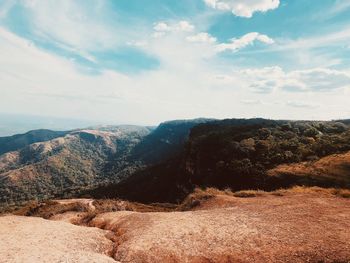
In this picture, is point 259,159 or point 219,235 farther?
point 259,159

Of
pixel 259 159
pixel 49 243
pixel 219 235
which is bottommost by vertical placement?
pixel 259 159

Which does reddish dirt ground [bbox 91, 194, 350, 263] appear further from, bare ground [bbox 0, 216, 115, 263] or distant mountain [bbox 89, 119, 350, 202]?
distant mountain [bbox 89, 119, 350, 202]

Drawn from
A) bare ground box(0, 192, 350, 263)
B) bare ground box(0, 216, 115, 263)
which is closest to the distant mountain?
bare ground box(0, 192, 350, 263)

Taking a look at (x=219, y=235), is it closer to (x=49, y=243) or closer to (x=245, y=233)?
(x=245, y=233)

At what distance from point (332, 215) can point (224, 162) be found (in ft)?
244

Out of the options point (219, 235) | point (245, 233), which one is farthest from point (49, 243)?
point (245, 233)

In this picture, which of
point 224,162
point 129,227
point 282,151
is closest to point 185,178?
point 224,162

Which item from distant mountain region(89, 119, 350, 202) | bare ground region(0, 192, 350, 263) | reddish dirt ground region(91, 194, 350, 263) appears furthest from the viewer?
distant mountain region(89, 119, 350, 202)

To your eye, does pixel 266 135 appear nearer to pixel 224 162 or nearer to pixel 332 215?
pixel 224 162

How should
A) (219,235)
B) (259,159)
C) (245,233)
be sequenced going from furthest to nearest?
(259,159) → (219,235) → (245,233)

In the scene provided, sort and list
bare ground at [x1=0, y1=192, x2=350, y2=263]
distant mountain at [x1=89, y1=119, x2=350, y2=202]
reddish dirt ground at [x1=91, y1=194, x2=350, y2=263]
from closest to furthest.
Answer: reddish dirt ground at [x1=91, y1=194, x2=350, y2=263] < bare ground at [x1=0, y1=192, x2=350, y2=263] < distant mountain at [x1=89, y1=119, x2=350, y2=202]

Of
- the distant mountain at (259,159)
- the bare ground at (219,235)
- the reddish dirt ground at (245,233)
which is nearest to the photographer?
the reddish dirt ground at (245,233)

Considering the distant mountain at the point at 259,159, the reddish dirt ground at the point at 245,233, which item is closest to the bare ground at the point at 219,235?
the reddish dirt ground at the point at 245,233

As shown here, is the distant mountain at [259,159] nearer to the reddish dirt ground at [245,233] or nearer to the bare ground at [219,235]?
the reddish dirt ground at [245,233]
